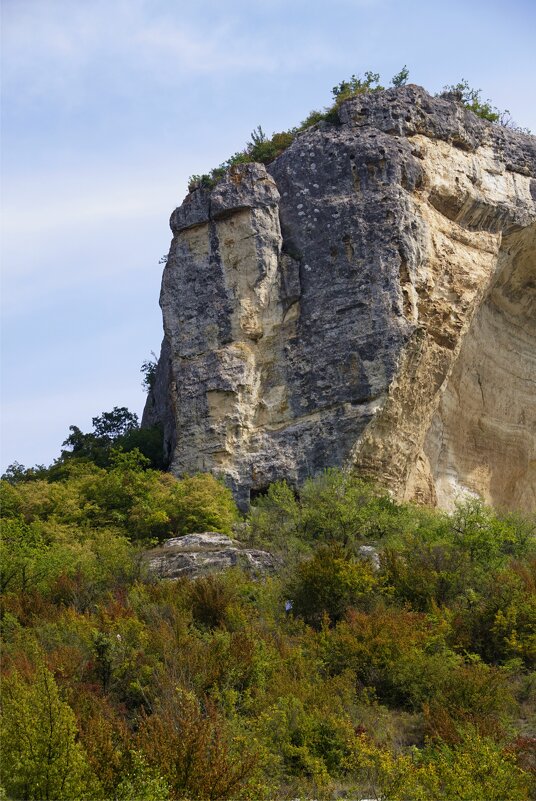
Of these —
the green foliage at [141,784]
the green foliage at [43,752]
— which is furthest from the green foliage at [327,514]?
the green foliage at [141,784]

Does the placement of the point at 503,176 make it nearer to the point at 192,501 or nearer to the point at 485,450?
the point at 485,450

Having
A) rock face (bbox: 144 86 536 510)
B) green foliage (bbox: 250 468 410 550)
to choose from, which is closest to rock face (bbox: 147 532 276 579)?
green foliage (bbox: 250 468 410 550)

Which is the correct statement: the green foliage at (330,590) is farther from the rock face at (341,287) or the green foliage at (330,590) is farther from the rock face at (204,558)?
the rock face at (341,287)

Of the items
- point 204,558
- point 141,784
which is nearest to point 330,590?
point 204,558

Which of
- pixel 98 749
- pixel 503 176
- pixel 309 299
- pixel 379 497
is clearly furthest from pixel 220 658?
pixel 503 176

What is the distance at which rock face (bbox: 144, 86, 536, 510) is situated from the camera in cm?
2514

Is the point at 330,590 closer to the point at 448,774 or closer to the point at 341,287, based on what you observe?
the point at 448,774

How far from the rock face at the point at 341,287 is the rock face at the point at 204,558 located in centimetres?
323

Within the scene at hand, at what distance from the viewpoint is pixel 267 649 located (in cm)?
1705

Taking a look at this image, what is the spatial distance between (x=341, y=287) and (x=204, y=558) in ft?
24.2

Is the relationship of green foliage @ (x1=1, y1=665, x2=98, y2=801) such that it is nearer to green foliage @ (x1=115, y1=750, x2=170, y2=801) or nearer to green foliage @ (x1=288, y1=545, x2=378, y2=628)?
green foliage @ (x1=115, y1=750, x2=170, y2=801)

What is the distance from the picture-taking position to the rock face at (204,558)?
21.1m

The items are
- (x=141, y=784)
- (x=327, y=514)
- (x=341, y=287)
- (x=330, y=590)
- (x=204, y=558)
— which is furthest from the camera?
(x=341, y=287)

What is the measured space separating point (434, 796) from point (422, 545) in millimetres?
8900
